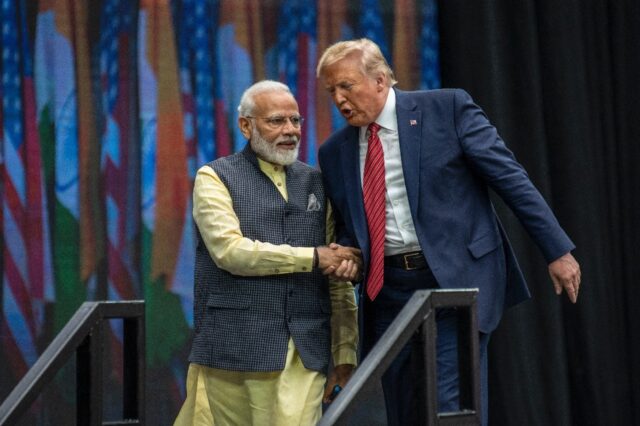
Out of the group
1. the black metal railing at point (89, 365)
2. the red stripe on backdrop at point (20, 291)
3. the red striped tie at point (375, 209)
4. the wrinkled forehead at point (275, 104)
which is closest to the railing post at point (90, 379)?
the black metal railing at point (89, 365)

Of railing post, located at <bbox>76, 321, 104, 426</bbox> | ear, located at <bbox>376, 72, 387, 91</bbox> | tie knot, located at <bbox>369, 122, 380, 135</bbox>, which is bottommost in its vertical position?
railing post, located at <bbox>76, 321, 104, 426</bbox>

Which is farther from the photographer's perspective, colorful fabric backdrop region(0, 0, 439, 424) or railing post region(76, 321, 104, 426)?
colorful fabric backdrop region(0, 0, 439, 424)

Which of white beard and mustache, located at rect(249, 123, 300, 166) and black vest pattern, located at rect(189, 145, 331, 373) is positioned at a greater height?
white beard and mustache, located at rect(249, 123, 300, 166)

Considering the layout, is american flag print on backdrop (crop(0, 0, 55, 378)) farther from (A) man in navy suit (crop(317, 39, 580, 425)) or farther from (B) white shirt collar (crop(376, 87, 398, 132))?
(B) white shirt collar (crop(376, 87, 398, 132))

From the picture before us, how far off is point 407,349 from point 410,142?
0.60 metres

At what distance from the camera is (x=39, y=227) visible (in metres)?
4.13

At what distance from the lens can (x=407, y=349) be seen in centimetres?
311

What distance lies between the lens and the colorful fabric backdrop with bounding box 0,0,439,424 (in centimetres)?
412

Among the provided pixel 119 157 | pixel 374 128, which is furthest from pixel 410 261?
pixel 119 157

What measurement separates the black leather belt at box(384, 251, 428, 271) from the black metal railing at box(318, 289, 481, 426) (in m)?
0.62

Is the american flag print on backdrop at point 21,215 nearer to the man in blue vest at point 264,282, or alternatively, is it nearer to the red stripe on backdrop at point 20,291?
the red stripe on backdrop at point 20,291

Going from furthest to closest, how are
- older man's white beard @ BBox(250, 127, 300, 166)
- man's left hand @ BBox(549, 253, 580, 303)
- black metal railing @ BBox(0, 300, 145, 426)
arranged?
older man's white beard @ BBox(250, 127, 300, 166)
man's left hand @ BBox(549, 253, 580, 303)
black metal railing @ BBox(0, 300, 145, 426)

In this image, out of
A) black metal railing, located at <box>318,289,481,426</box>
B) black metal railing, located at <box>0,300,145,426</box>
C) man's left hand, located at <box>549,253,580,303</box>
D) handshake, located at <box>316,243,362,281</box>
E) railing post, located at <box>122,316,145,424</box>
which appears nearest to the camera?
black metal railing, located at <box>318,289,481,426</box>

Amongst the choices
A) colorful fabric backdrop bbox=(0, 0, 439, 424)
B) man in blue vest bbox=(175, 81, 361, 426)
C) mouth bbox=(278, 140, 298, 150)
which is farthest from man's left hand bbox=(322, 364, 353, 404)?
colorful fabric backdrop bbox=(0, 0, 439, 424)
